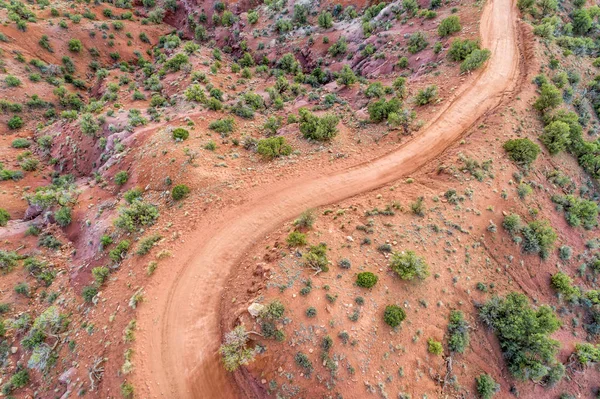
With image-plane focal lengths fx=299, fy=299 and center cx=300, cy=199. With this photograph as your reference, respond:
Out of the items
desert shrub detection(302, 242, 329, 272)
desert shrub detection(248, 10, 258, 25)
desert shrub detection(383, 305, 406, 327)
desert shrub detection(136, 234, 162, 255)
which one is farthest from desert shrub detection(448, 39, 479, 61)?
desert shrub detection(136, 234, 162, 255)

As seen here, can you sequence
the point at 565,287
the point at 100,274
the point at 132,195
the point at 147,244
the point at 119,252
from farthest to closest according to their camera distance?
the point at 132,195 < the point at 119,252 < the point at 147,244 < the point at 100,274 < the point at 565,287

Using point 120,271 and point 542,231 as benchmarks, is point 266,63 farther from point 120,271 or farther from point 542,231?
point 542,231

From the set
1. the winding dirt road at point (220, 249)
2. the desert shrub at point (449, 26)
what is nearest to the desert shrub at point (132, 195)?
the winding dirt road at point (220, 249)

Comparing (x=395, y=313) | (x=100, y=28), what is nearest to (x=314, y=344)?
(x=395, y=313)

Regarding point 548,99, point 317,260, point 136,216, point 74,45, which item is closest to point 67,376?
point 136,216

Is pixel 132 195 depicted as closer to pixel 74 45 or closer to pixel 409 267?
pixel 409 267
